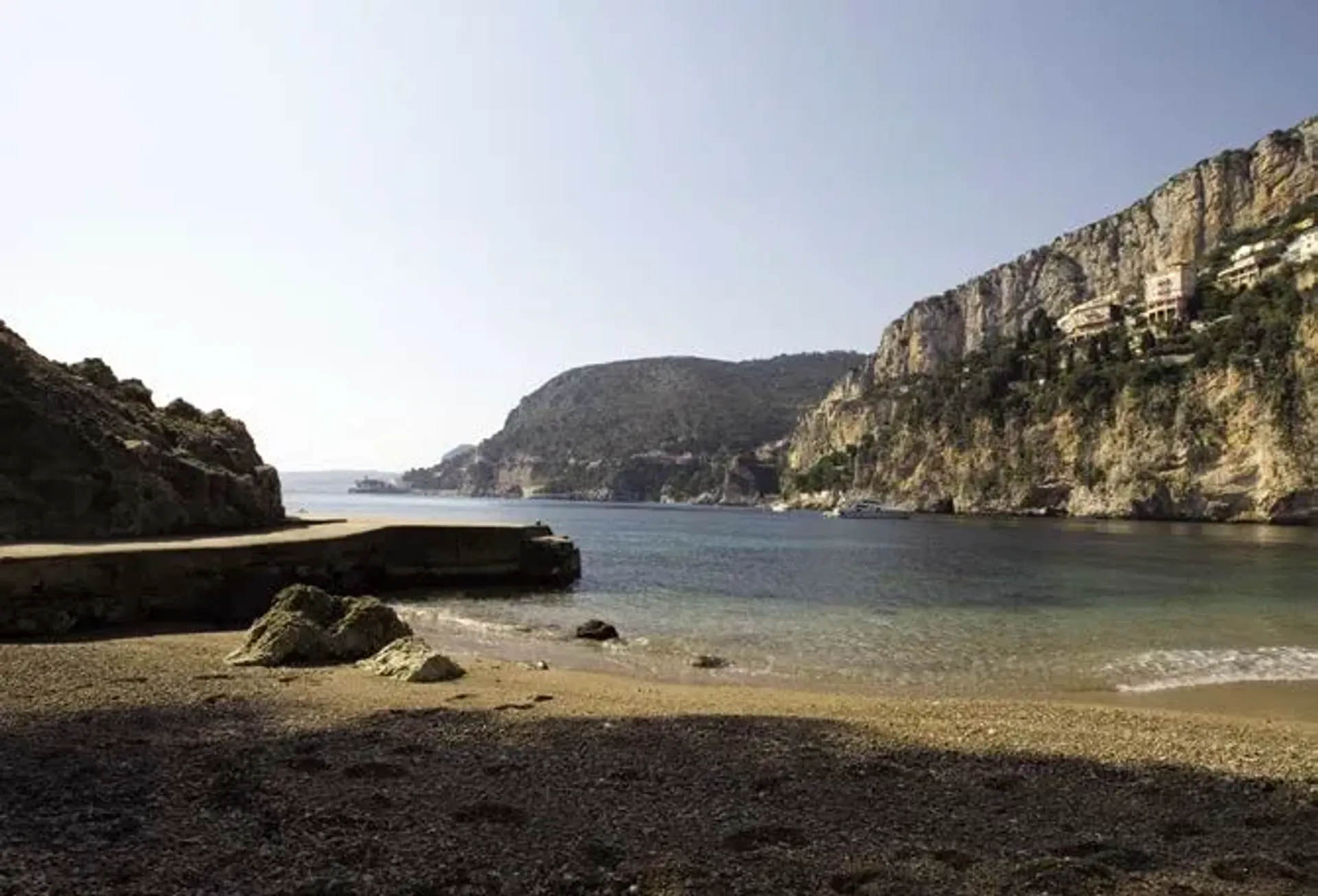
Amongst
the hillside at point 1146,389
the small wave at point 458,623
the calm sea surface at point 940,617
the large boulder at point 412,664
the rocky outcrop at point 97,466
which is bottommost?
the small wave at point 458,623

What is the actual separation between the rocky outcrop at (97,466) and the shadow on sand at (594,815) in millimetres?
22102

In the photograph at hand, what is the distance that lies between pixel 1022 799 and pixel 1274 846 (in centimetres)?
196

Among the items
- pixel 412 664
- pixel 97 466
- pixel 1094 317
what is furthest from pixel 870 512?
pixel 412 664

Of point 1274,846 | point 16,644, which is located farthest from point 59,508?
point 1274,846

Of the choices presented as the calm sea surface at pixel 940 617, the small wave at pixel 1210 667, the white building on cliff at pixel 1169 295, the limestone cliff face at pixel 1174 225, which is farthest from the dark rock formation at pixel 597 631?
the limestone cliff face at pixel 1174 225

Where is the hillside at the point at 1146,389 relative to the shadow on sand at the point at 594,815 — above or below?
above

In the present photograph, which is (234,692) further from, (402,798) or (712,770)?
(712,770)

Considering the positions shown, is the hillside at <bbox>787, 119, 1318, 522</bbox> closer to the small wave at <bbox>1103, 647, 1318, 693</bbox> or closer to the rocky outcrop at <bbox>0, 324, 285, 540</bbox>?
the small wave at <bbox>1103, 647, 1318, 693</bbox>

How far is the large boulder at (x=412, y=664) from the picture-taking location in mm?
14586

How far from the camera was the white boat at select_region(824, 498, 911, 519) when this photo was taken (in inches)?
5000

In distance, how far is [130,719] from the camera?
10555 millimetres

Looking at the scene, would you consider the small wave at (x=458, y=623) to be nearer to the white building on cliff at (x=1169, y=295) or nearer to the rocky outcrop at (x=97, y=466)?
the rocky outcrop at (x=97, y=466)

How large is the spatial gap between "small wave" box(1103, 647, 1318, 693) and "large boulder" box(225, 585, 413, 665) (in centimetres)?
1372

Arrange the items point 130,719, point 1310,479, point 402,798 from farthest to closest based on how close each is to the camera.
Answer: point 1310,479, point 130,719, point 402,798
